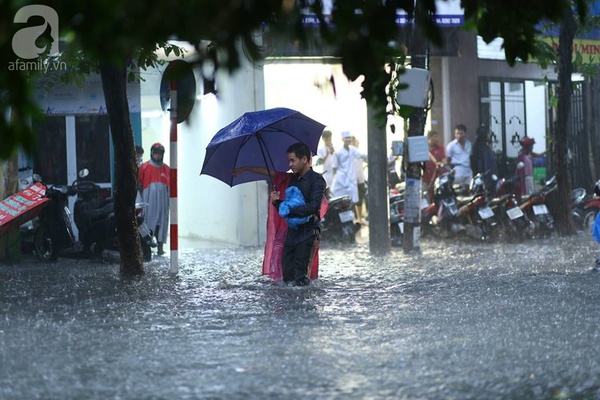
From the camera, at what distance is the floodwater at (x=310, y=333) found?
6652 mm

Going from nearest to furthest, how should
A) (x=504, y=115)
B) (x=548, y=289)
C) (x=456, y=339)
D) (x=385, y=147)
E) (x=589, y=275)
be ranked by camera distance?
1. (x=456, y=339)
2. (x=548, y=289)
3. (x=589, y=275)
4. (x=385, y=147)
5. (x=504, y=115)

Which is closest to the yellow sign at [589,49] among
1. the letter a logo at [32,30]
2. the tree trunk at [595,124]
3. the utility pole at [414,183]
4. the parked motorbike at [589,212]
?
the tree trunk at [595,124]

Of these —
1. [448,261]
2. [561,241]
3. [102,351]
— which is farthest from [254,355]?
[561,241]

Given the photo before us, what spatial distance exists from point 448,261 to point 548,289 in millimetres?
3858

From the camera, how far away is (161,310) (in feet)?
34.2

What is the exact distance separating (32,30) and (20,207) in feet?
23.5

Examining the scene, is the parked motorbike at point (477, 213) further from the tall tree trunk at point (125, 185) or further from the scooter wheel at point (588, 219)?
the tall tree trunk at point (125, 185)

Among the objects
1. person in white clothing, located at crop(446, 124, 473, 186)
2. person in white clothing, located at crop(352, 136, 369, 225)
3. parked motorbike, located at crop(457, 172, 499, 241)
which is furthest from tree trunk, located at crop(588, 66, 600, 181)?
parked motorbike, located at crop(457, 172, 499, 241)

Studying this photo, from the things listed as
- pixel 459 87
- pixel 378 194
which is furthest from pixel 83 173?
pixel 459 87

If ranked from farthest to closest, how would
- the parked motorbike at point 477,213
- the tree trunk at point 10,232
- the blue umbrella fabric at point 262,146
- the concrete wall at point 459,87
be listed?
the concrete wall at point 459,87 < the parked motorbike at point 477,213 < the tree trunk at point 10,232 < the blue umbrella fabric at point 262,146

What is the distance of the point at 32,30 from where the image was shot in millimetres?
8383

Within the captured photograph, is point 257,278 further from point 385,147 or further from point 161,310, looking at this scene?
point 385,147

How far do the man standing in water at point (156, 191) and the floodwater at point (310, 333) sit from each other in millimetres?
3138

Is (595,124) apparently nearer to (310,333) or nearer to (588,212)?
(588,212)
